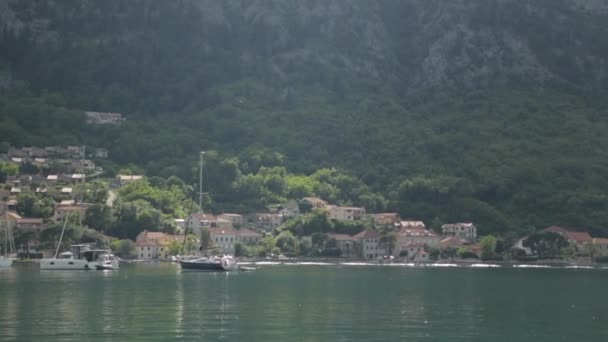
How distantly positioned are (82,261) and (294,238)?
43.1 meters

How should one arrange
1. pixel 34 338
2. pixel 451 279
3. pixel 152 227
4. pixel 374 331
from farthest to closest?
pixel 152 227, pixel 451 279, pixel 374 331, pixel 34 338

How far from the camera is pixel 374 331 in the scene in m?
54.6

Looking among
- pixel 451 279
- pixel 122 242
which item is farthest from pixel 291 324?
pixel 122 242

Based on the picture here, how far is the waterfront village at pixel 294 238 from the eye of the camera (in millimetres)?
151625

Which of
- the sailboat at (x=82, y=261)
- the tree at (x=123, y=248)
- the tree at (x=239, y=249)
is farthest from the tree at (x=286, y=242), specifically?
the sailboat at (x=82, y=261)

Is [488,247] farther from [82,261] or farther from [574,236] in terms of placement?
[82,261]

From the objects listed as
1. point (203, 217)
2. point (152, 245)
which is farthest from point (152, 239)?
point (203, 217)

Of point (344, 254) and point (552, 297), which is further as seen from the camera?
point (344, 254)

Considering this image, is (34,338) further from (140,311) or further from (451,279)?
(451,279)

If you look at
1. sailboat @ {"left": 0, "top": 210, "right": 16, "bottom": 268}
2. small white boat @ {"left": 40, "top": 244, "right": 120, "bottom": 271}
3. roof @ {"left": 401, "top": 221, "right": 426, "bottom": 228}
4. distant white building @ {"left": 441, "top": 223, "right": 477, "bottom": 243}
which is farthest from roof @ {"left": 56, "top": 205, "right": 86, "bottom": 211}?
distant white building @ {"left": 441, "top": 223, "right": 477, "bottom": 243}

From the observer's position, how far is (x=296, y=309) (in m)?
65.8

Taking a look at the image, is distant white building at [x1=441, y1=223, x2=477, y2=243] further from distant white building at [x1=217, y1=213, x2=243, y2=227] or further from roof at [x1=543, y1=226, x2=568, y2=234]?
distant white building at [x1=217, y1=213, x2=243, y2=227]

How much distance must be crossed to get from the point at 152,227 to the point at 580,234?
59.5 metres

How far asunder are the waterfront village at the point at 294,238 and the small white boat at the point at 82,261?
16.9 metres
